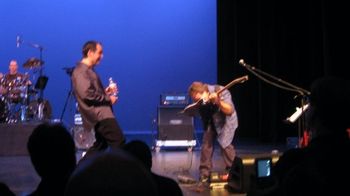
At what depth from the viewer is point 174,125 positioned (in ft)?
29.8

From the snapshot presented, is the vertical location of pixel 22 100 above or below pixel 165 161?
above

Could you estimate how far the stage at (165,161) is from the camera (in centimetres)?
526

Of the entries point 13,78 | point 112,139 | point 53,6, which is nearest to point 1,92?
point 13,78

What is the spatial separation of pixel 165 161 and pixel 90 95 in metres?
2.85

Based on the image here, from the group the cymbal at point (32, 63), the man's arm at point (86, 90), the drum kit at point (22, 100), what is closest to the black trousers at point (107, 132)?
the man's arm at point (86, 90)

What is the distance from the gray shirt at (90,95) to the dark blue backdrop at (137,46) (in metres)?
5.64

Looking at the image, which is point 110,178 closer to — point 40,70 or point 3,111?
point 3,111

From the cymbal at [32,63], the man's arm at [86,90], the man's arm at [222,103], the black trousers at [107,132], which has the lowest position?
the black trousers at [107,132]

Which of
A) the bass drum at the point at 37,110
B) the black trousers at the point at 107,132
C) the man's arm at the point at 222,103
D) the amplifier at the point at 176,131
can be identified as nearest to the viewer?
the black trousers at the point at 107,132

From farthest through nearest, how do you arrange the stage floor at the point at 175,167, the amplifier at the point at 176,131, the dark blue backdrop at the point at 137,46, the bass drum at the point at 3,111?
1. the dark blue backdrop at the point at 137,46
2. the amplifier at the point at 176,131
3. the bass drum at the point at 3,111
4. the stage floor at the point at 175,167

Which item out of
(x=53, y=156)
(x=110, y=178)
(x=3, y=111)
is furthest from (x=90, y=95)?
(x=3, y=111)

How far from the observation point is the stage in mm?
5262

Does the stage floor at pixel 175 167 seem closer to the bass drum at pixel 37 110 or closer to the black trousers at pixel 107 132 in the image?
the black trousers at pixel 107 132

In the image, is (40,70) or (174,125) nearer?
(174,125)
